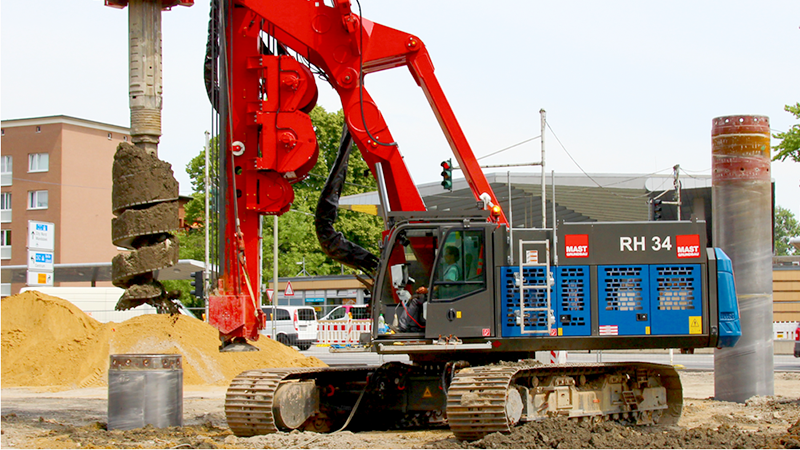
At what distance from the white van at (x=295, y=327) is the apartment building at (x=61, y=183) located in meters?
26.0

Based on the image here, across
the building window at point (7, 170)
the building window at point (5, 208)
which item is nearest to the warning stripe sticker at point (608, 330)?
the building window at point (7, 170)

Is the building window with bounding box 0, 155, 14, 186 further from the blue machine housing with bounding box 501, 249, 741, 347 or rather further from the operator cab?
the blue machine housing with bounding box 501, 249, 741, 347

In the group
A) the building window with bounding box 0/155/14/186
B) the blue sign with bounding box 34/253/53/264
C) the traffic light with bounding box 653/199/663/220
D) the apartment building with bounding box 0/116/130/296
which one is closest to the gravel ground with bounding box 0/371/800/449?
the traffic light with bounding box 653/199/663/220

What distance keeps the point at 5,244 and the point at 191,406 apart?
4861 centimetres

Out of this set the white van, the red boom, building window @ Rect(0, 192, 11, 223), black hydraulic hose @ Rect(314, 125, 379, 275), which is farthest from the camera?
building window @ Rect(0, 192, 11, 223)

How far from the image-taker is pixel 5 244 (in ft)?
193

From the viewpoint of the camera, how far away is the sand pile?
2088cm

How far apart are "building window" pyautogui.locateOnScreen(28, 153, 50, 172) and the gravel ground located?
146 feet

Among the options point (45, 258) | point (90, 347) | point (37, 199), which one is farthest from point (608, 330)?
point (37, 199)

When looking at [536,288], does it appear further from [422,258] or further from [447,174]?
[447,174]

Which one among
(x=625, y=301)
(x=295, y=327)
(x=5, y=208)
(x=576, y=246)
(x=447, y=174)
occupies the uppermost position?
(x=5, y=208)

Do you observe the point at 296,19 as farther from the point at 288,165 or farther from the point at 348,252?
the point at 348,252

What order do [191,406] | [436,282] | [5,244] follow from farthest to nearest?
[5,244] → [191,406] → [436,282]

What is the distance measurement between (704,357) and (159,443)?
76.7 feet
